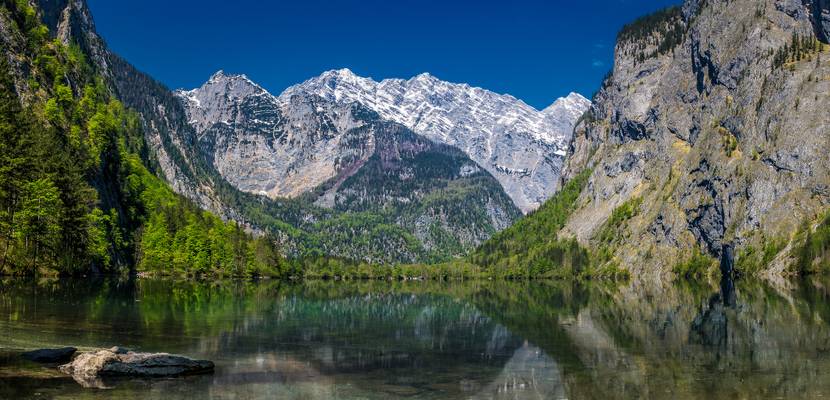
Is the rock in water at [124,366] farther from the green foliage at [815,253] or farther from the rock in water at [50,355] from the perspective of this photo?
the green foliage at [815,253]

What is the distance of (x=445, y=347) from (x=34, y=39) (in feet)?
422

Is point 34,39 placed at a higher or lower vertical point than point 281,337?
higher

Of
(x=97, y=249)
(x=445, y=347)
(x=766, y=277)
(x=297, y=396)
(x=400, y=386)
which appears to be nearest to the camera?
(x=297, y=396)

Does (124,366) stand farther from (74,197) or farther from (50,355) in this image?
(74,197)

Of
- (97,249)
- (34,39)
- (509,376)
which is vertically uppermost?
(34,39)

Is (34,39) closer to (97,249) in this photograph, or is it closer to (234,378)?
(97,249)

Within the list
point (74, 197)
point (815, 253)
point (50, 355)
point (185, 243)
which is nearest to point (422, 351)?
point (50, 355)

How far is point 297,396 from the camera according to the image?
24438 mm

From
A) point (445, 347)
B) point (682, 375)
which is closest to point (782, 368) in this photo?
point (682, 375)

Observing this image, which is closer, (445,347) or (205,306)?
(445,347)

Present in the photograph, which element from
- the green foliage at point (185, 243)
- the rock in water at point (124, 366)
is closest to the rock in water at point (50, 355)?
the rock in water at point (124, 366)

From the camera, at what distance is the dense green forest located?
71.8 meters

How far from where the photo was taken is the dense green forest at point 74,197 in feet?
236

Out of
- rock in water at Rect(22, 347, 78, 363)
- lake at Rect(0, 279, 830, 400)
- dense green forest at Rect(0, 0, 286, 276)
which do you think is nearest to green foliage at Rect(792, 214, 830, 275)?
lake at Rect(0, 279, 830, 400)
